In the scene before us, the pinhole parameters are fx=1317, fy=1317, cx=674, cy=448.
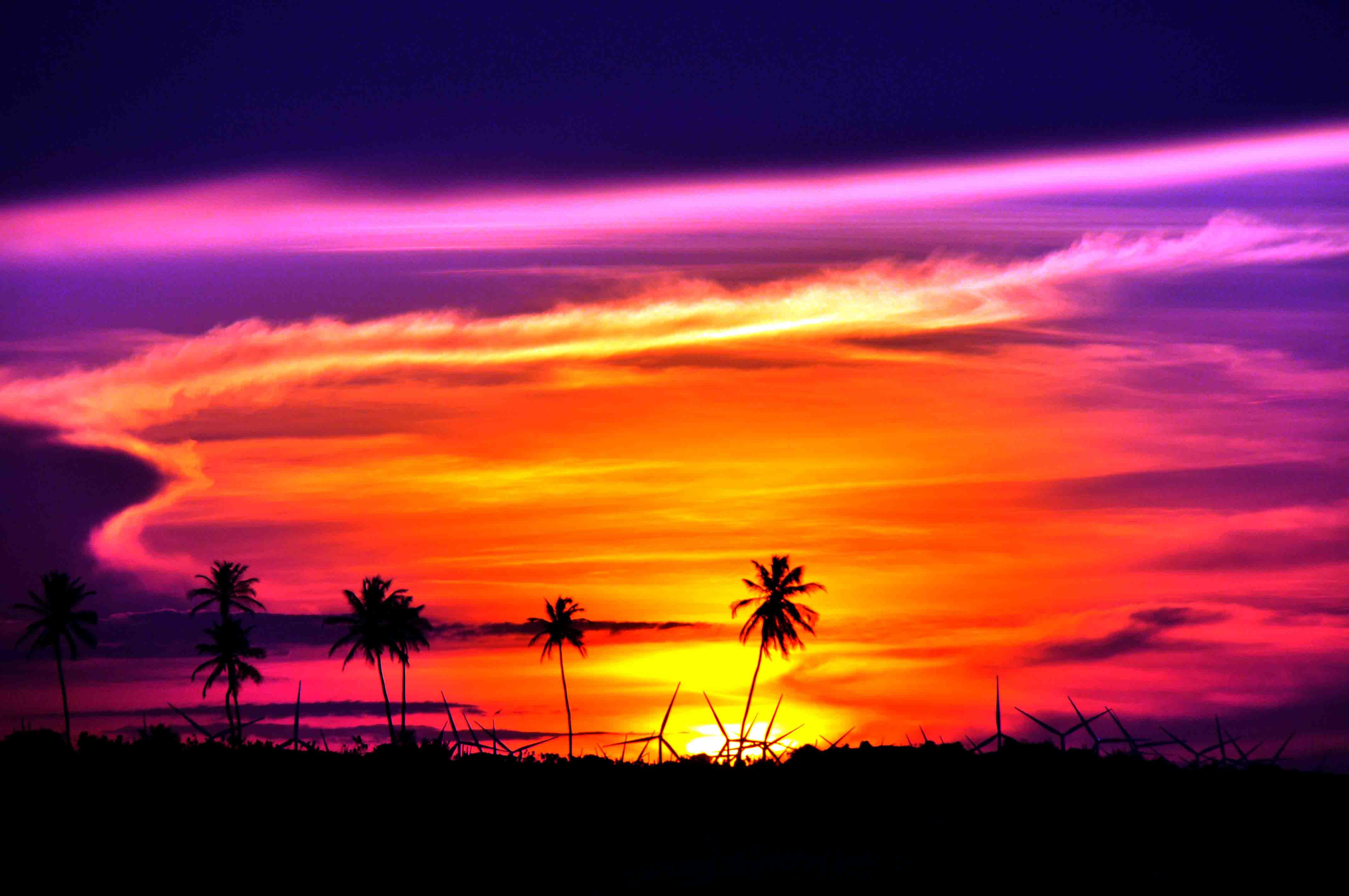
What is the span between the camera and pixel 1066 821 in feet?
50.3

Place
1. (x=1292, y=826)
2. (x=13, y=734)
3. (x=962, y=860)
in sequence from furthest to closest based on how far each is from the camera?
(x=13, y=734), (x=1292, y=826), (x=962, y=860)

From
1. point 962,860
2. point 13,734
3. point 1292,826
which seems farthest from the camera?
point 13,734

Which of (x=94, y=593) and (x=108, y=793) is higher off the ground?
(x=94, y=593)

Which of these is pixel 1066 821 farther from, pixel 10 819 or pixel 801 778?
pixel 10 819

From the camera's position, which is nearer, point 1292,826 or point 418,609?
point 1292,826

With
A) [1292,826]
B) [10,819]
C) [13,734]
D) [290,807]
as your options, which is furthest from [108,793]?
[1292,826]

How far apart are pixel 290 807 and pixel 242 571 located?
62688 mm

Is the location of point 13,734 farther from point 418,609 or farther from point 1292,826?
point 418,609

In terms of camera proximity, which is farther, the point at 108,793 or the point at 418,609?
the point at 418,609

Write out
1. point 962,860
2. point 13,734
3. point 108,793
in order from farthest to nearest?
point 13,734, point 108,793, point 962,860

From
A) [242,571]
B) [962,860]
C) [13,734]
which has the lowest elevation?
[962,860]

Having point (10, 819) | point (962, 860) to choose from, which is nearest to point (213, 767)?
point (10, 819)

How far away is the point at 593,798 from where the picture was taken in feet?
57.3

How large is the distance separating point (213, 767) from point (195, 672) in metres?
62.9
